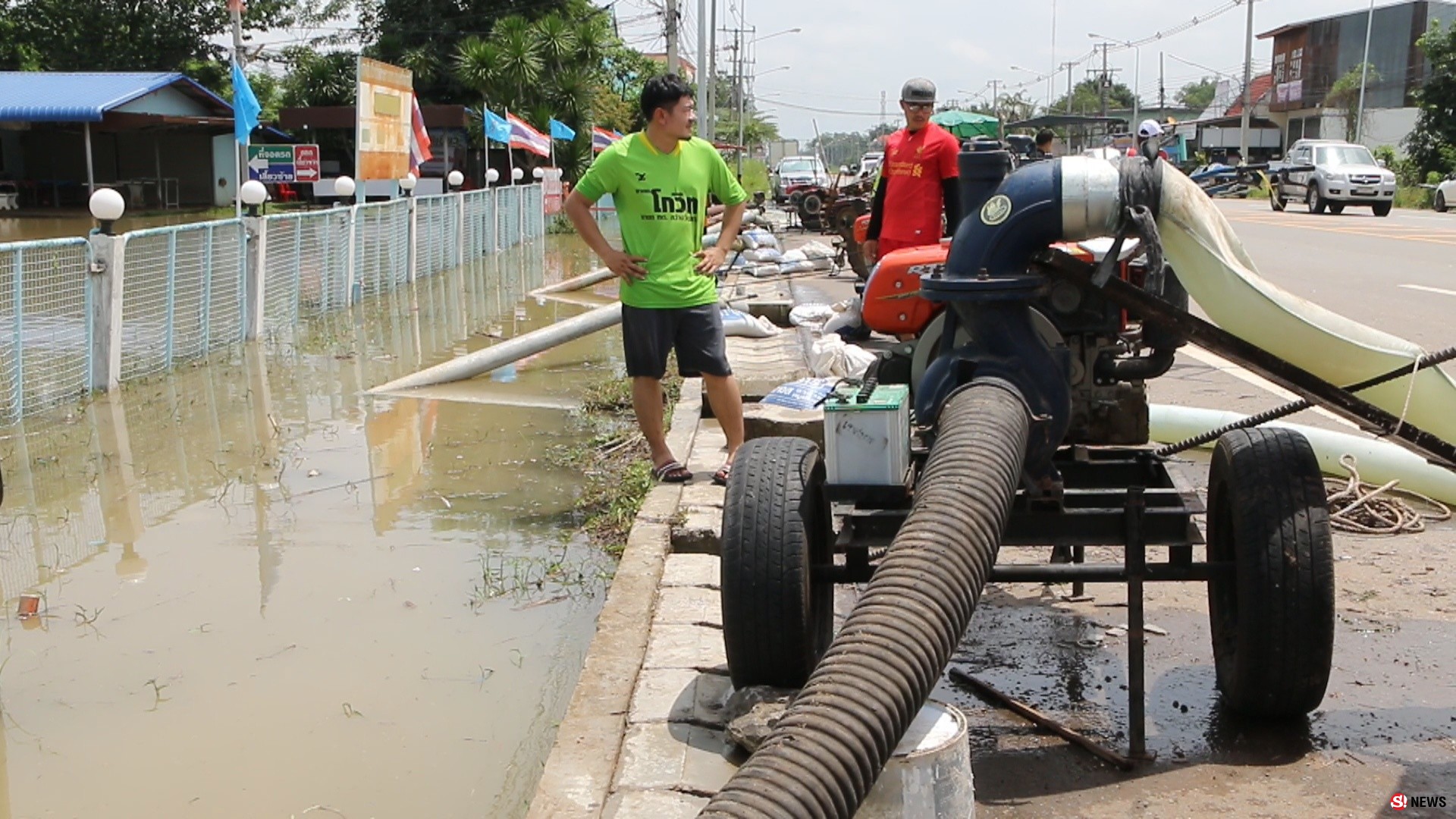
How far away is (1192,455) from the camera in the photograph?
7.03 metres

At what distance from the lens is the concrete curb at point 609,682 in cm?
341

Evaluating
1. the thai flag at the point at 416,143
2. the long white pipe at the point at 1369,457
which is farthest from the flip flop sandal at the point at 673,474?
the thai flag at the point at 416,143

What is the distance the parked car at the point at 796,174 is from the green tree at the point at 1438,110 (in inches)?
794

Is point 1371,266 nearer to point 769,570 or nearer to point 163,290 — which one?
point 163,290

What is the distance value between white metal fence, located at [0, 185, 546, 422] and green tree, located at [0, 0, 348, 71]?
39754mm

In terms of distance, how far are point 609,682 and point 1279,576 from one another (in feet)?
5.95

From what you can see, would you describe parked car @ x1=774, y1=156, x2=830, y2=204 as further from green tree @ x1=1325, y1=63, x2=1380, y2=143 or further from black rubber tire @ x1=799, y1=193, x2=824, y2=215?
green tree @ x1=1325, y1=63, x2=1380, y2=143

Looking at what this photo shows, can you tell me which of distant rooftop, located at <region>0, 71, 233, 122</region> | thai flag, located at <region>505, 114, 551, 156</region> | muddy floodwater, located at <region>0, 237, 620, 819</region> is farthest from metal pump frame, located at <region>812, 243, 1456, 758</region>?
distant rooftop, located at <region>0, 71, 233, 122</region>

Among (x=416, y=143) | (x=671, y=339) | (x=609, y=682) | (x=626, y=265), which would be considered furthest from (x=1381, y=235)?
(x=609, y=682)

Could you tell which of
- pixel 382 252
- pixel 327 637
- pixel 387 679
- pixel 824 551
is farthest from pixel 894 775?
pixel 382 252

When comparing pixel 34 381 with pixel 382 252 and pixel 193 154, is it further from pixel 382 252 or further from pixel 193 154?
pixel 193 154

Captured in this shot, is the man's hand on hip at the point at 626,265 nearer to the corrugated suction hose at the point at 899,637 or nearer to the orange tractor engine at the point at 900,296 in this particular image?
the orange tractor engine at the point at 900,296

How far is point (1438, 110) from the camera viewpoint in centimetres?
4581

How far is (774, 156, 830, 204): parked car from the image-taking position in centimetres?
3572
